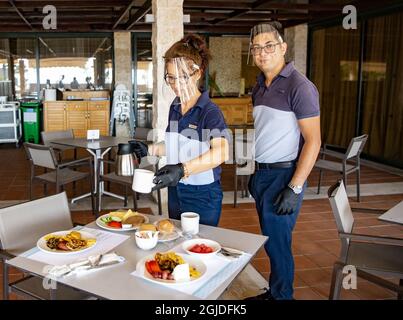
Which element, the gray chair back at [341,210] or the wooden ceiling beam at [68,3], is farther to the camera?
the wooden ceiling beam at [68,3]

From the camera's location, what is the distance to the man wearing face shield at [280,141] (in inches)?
77.7

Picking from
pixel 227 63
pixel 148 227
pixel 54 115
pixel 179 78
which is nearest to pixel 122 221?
pixel 148 227

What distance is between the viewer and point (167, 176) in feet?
5.41

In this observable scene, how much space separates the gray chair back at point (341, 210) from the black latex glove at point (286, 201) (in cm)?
19

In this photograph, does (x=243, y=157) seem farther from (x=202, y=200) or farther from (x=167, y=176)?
(x=167, y=176)

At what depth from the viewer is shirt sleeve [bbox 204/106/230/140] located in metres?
1.81

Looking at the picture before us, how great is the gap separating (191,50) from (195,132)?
35 cm

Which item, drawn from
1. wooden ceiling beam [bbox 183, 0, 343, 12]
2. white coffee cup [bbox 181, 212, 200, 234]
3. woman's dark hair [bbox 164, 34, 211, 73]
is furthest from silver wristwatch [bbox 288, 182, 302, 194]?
wooden ceiling beam [bbox 183, 0, 343, 12]

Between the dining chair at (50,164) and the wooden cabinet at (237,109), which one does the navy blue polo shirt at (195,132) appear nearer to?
the dining chair at (50,164)

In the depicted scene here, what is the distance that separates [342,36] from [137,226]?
6787mm

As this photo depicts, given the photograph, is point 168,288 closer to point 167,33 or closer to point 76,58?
point 167,33

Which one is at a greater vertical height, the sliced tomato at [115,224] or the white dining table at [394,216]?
the sliced tomato at [115,224]

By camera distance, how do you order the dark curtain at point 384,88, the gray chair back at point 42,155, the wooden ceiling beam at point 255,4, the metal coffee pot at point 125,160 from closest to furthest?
the metal coffee pot at point 125,160 → the gray chair back at point 42,155 → the dark curtain at point 384,88 → the wooden ceiling beam at point 255,4

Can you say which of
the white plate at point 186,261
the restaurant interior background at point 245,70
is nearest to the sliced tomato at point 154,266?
the white plate at point 186,261
